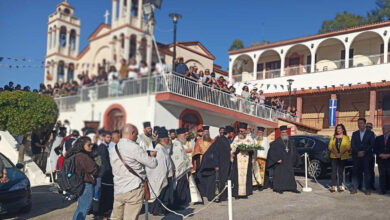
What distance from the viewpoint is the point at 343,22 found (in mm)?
38625

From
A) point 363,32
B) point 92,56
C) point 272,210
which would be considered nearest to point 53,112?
point 92,56

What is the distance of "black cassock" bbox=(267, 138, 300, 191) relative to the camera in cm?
954

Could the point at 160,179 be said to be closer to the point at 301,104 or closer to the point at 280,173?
the point at 280,173

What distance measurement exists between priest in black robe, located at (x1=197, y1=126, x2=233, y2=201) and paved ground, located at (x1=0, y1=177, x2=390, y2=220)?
0.41 metres

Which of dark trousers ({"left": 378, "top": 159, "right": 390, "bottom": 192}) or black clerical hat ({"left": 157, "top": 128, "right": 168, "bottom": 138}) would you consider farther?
dark trousers ({"left": 378, "top": 159, "right": 390, "bottom": 192})

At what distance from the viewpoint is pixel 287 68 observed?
2664 cm

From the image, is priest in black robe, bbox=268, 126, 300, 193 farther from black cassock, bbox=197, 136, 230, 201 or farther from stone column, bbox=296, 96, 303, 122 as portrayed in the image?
stone column, bbox=296, 96, 303, 122

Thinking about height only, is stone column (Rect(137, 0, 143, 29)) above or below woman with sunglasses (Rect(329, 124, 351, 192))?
above

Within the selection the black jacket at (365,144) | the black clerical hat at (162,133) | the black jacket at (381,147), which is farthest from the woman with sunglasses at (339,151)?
the black clerical hat at (162,133)

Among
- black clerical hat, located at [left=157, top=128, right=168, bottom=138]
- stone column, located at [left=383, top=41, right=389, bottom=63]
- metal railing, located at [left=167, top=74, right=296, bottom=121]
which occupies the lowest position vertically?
black clerical hat, located at [left=157, top=128, right=168, bottom=138]

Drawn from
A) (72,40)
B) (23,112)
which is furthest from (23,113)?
(72,40)

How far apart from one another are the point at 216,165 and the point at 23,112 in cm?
676

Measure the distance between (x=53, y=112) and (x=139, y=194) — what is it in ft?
27.1

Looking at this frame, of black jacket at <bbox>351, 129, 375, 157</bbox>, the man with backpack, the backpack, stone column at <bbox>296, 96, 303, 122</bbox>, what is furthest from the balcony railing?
the man with backpack
